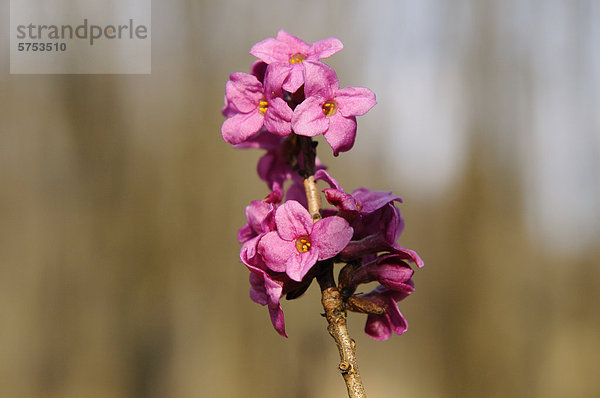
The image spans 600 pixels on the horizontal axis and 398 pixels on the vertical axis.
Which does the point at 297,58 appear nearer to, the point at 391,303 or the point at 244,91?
the point at 244,91

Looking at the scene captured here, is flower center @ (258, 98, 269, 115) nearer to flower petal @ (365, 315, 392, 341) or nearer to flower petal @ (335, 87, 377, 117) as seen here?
flower petal @ (335, 87, 377, 117)

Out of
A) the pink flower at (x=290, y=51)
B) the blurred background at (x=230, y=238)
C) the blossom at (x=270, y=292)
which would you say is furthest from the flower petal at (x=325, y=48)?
the blurred background at (x=230, y=238)

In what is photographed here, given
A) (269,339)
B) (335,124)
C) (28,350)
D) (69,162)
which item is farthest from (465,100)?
(28,350)

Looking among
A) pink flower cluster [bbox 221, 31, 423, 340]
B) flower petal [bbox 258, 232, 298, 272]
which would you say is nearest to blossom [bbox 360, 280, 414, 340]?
pink flower cluster [bbox 221, 31, 423, 340]

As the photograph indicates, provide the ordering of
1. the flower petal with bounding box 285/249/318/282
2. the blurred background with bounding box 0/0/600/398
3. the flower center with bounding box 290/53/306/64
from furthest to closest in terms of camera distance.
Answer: the blurred background with bounding box 0/0/600/398, the flower center with bounding box 290/53/306/64, the flower petal with bounding box 285/249/318/282

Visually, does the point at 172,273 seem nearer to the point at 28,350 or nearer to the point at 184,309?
the point at 184,309

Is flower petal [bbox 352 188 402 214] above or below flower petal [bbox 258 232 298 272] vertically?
above

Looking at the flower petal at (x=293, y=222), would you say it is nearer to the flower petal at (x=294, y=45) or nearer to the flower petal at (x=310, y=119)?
the flower petal at (x=310, y=119)

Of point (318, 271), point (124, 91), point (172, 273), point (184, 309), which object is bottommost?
point (184, 309)
